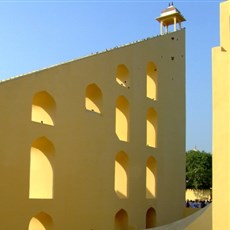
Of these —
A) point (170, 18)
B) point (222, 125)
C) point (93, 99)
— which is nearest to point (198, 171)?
point (170, 18)

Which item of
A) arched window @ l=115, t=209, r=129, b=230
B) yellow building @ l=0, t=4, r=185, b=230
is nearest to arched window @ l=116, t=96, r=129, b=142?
yellow building @ l=0, t=4, r=185, b=230

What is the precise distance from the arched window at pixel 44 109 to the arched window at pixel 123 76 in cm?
331

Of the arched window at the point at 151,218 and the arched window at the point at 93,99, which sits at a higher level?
the arched window at the point at 93,99

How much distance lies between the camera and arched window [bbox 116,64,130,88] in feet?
40.5

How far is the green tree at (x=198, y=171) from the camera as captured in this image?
29359mm

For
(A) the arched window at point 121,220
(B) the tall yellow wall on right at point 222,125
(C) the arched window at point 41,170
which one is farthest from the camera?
(A) the arched window at point 121,220

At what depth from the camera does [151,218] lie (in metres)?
13.2

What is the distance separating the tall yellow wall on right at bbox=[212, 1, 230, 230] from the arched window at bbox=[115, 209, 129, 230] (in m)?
Answer: 7.69

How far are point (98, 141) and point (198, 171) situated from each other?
792 inches

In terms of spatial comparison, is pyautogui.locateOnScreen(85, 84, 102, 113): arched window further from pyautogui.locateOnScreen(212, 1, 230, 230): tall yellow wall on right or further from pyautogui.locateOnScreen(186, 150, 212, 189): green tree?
pyautogui.locateOnScreen(186, 150, 212, 189): green tree

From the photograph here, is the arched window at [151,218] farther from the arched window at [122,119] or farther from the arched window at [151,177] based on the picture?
the arched window at [122,119]

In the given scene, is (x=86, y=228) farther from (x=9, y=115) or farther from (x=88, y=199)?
(x=9, y=115)

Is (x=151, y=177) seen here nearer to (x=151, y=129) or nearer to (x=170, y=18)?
(x=151, y=129)

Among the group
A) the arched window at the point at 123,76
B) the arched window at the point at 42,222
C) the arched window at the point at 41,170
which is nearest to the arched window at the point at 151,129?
the arched window at the point at 123,76
